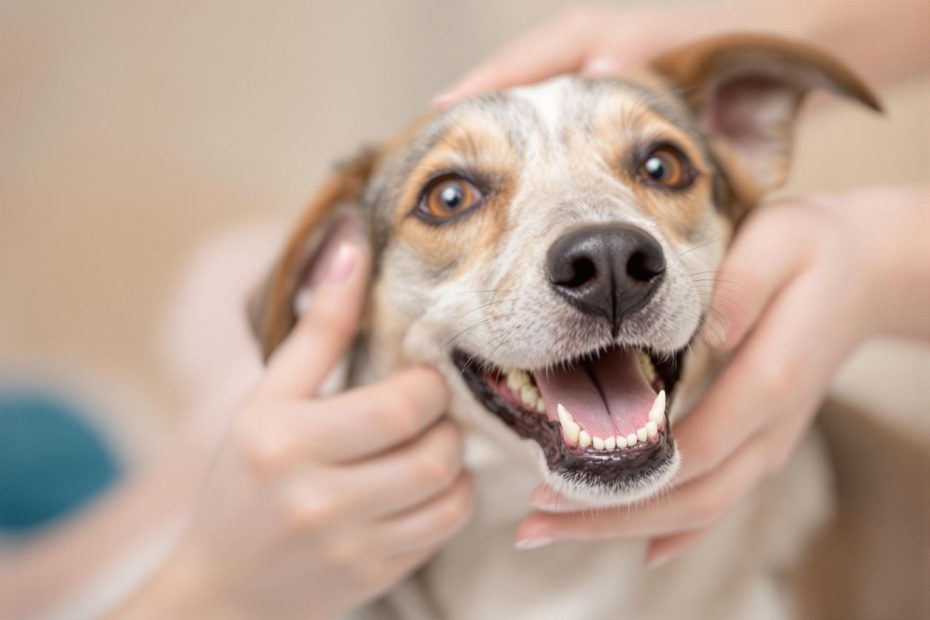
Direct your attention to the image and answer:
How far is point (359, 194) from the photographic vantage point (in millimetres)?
1661

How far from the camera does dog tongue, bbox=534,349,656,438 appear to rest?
3.76 ft

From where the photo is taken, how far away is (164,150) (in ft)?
10.6

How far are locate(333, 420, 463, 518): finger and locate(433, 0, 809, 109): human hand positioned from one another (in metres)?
0.63

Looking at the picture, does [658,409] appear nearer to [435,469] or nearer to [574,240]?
[574,240]

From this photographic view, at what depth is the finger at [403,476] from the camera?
1.25 meters

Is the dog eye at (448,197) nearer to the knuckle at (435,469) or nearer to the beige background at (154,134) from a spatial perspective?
the knuckle at (435,469)

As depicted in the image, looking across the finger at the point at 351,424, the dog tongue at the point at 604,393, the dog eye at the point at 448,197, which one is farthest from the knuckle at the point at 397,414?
the dog eye at the point at 448,197

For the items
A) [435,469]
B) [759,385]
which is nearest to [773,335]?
[759,385]

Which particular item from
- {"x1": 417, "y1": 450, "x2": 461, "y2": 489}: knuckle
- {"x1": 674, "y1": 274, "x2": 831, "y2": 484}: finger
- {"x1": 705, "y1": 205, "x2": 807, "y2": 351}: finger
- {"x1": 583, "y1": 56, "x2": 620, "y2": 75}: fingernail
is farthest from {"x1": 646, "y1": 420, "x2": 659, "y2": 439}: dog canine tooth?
{"x1": 583, "y1": 56, "x2": 620, "y2": 75}: fingernail

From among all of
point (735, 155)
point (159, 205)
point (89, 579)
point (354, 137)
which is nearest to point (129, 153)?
point (159, 205)

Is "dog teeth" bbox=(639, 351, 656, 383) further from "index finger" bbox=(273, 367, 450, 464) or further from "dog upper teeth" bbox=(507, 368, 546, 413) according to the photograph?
"index finger" bbox=(273, 367, 450, 464)

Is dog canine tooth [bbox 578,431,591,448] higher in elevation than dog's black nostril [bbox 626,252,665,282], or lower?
lower

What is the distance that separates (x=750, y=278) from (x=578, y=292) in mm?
325

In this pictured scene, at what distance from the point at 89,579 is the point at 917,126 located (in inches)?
91.0
